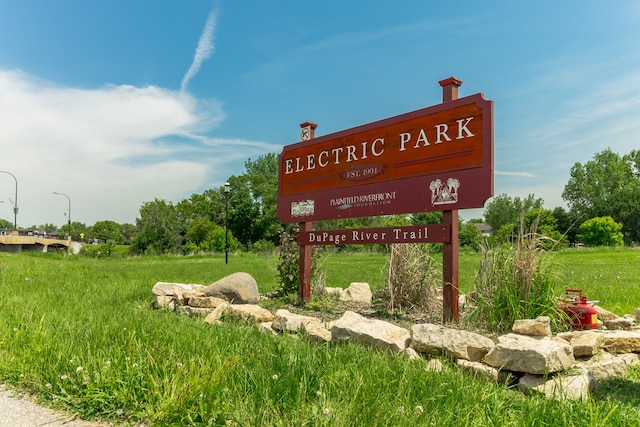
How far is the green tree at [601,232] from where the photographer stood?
56750 millimetres

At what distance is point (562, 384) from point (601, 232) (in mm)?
62458

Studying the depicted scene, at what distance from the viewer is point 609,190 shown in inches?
2778

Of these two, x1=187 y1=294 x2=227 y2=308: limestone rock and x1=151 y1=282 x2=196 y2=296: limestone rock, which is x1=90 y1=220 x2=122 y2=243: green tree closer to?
x1=151 y1=282 x2=196 y2=296: limestone rock

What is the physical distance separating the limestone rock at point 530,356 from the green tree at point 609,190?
6775 cm

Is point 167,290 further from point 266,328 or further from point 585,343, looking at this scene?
point 585,343

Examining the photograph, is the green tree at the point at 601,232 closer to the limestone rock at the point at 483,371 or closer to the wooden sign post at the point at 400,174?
the wooden sign post at the point at 400,174

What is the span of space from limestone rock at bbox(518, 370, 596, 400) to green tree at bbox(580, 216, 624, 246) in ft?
199

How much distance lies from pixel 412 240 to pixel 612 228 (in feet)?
200

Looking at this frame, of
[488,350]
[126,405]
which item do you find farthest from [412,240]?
[126,405]

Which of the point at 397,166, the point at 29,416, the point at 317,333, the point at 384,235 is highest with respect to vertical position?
the point at 397,166

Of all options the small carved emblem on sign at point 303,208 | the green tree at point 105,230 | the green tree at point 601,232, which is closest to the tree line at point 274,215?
the green tree at point 601,232

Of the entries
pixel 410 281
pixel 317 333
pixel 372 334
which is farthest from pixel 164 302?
pixel 372 334

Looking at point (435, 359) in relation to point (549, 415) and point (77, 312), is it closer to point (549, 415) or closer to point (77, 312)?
point (549, 415)

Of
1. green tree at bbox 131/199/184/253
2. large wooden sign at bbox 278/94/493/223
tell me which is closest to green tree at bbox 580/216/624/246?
green tree at bbox 131/199/184/253
